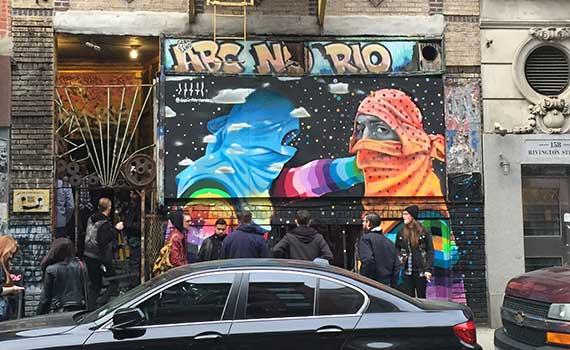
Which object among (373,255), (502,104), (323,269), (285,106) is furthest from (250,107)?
(323,269)

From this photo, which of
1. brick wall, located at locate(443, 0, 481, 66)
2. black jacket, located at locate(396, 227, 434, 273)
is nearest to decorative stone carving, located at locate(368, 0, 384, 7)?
brick wall, located at locate(443, 0, 481, 66)

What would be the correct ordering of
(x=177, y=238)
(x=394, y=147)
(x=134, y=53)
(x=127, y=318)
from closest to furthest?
(x=127, y=318) → (x=177, y=238) → (x=394, y=147) → (x=134, y=53)

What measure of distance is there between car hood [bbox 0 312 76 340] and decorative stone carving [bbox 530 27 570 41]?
8435 mm

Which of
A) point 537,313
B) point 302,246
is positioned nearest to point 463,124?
point 302,246

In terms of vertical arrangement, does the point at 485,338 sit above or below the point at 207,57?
below

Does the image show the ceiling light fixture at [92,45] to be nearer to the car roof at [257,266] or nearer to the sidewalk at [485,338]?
the car roof at [257,266]

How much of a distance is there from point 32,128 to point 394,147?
18.3ft

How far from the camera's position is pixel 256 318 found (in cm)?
479

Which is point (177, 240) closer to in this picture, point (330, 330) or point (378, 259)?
point (378, 259)

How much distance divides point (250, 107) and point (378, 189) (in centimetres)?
240

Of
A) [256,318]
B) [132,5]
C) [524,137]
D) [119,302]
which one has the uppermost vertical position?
[132,5]

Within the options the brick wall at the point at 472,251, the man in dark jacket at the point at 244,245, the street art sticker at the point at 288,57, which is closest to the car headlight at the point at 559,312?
the man in dark jacket at the point at 244,245

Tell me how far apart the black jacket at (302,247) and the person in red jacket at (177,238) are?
1.49 meters

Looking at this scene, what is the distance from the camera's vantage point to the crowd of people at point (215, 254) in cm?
672
